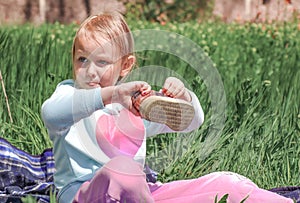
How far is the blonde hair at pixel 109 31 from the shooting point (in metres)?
2.76

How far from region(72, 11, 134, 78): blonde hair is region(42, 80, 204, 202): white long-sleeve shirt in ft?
0.57

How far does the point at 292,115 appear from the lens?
4238 millimetres

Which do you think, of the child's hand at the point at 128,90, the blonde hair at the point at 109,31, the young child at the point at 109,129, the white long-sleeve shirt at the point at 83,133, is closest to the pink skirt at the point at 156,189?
the young child at the point at 109,129

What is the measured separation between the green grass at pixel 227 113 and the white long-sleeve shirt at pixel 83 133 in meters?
0.15

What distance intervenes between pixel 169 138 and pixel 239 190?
38.5 inches

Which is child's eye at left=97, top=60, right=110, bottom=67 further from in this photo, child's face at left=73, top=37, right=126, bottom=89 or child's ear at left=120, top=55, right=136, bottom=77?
child's ear at left=120, top=55, right=136, bottom=77

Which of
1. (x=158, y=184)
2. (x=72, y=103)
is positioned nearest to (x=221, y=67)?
(x=158, y=184)

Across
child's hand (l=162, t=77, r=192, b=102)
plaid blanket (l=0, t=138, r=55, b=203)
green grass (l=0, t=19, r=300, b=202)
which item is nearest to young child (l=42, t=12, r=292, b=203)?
child's hand (l=162, t=77, r=192, b=102)

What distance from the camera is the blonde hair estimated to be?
2.76 meters

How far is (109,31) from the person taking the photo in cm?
281

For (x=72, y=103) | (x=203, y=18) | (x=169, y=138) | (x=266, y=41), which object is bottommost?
(x=203, y=18)

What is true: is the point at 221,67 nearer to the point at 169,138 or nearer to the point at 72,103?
the point at 169,138

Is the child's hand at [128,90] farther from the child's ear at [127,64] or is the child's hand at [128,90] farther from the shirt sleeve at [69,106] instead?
the child's ear at [127,64]

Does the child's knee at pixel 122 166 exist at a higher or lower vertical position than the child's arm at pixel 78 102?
lower
